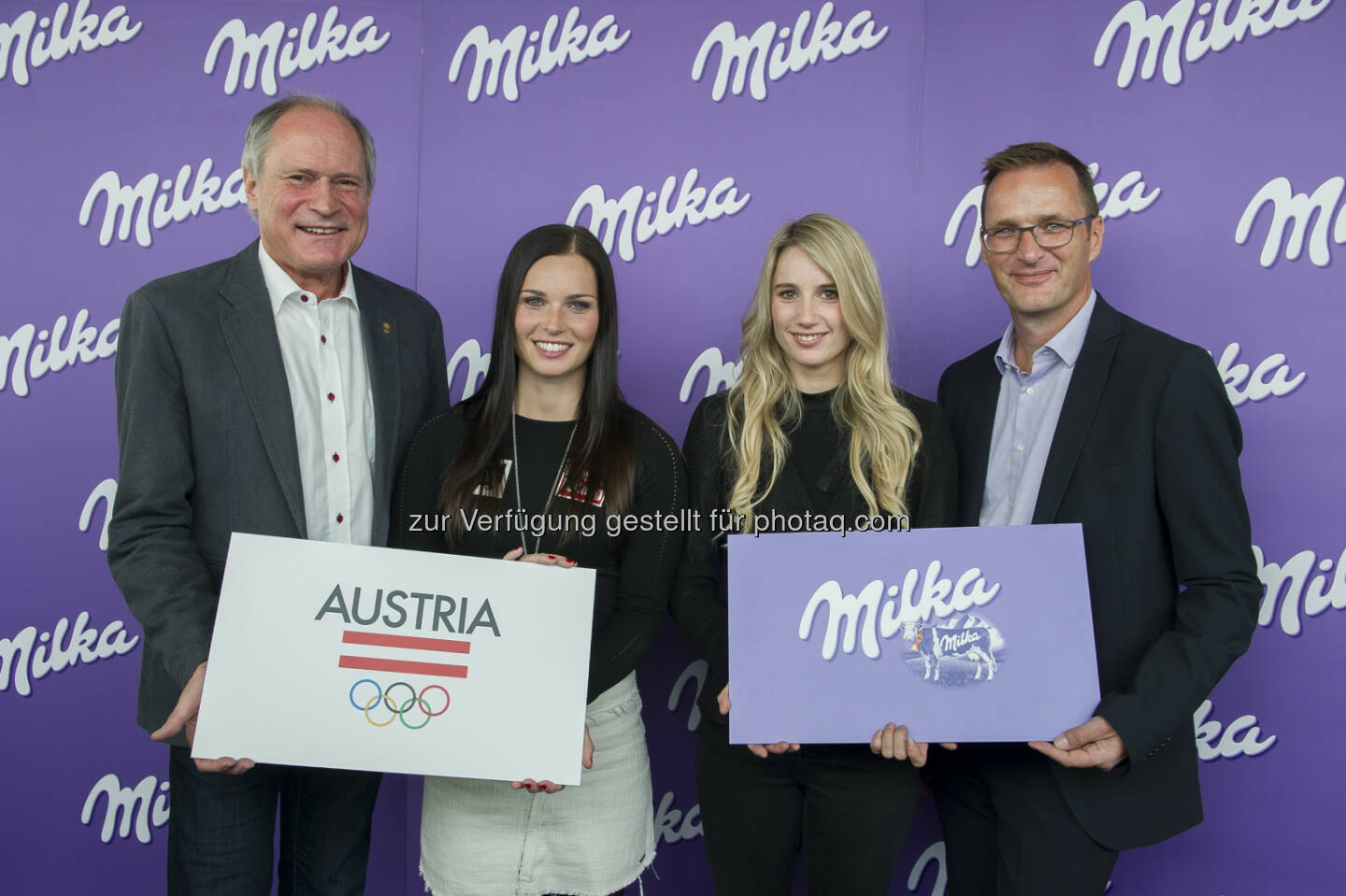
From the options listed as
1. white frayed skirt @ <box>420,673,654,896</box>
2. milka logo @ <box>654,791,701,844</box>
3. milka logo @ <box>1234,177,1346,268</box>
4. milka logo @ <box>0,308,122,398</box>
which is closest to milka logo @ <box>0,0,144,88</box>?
milka logo @ <box>0,308,122,398</box>

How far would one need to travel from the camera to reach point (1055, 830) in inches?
75.4

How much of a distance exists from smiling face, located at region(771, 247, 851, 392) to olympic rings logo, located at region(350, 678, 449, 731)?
3.55 ft

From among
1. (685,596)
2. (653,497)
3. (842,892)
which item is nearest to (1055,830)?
(842,892)

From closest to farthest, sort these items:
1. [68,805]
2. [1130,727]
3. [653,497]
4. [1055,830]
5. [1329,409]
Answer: [1130,727]
[1055,830]
[653,497]
[1329,409]
[68,805]

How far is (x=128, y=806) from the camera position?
3.08m

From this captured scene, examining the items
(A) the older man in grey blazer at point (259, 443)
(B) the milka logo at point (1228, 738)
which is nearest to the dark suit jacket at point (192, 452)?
(A) the older man in grey blazer at point (259, 443)

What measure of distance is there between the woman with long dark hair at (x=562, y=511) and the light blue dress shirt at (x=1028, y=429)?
0.73m

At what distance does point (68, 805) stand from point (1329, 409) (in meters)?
4.11

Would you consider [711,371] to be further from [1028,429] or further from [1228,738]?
[1228,738]

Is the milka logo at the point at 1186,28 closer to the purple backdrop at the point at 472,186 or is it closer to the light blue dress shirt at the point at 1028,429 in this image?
the purple backdrop at the point at 472,186

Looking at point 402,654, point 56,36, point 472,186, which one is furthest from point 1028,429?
point 56,36

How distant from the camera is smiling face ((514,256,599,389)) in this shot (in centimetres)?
208

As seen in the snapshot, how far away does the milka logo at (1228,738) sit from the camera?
2.66 metres

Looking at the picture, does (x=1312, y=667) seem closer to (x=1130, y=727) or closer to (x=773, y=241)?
(x=1130, y=727)
